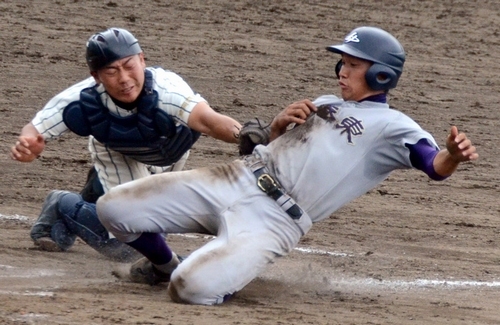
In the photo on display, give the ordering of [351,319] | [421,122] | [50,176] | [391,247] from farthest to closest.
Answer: [421,122]
[50,176]
[391,247]
[351,319]

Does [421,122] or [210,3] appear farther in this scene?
[210,3]

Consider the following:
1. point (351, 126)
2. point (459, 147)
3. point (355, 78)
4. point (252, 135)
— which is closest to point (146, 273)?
point (252, 135)

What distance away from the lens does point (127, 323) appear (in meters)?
4.32

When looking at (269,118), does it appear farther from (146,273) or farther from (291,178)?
(291,178)

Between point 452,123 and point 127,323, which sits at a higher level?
point 127,323

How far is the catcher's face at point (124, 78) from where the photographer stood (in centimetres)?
527

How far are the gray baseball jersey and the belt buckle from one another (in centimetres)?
3

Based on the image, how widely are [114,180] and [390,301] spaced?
1.62 m

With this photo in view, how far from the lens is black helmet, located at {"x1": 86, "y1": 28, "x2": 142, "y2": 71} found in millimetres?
5270

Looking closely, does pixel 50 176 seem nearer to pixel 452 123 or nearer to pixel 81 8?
pixel 452 123

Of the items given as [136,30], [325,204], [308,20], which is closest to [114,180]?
[325,204]

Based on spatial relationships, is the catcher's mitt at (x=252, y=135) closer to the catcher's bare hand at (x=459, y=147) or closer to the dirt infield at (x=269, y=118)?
the dirt infield at (x=269, y=118)

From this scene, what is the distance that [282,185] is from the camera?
5.11 metres

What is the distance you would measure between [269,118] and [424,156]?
4.05 metres
